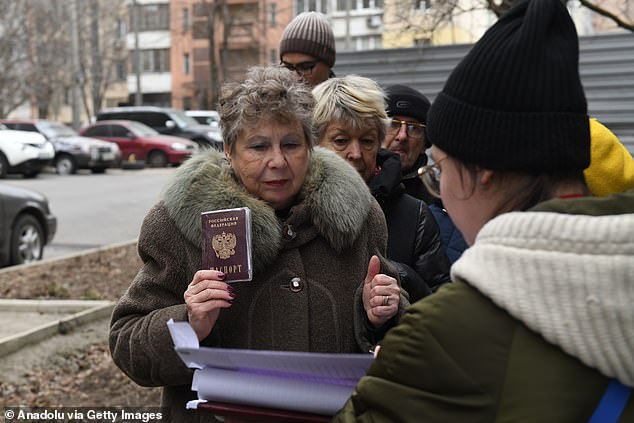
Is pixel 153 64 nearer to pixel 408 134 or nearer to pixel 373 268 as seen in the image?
pixel 408 134

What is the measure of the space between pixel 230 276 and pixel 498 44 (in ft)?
3.52

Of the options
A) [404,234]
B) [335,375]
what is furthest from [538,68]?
[404,234]

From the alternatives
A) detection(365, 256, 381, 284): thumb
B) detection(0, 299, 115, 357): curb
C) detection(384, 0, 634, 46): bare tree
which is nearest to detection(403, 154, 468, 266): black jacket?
detection(365, 256, 381, 284): thumb

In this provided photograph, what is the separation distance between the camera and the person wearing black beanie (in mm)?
1402

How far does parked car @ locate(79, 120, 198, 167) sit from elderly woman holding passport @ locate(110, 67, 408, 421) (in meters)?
29.6

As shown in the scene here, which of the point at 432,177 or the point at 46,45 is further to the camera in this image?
the point at 46,45

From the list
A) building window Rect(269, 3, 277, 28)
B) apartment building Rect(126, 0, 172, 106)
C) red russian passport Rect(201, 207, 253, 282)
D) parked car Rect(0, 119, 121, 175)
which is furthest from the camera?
apartment building Rect(126, 0, 172, 106)

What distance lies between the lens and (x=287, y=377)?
1.96 meters

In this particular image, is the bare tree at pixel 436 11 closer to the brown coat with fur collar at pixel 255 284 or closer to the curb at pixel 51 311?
the curb at pixel 51 311

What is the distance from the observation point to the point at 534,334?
4.66ft

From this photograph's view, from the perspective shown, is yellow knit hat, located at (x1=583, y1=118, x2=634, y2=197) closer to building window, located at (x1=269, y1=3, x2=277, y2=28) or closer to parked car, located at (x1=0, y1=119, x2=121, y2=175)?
building window, located at (x1=269, y1=3, x2=277, y2=28)

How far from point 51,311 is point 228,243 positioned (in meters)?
6.58
